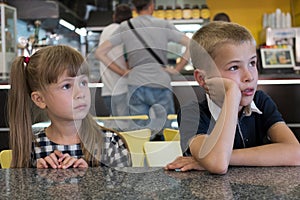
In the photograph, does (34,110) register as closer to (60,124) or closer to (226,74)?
(60,124)

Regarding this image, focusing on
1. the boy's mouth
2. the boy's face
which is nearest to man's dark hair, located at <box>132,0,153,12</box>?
the boy's face

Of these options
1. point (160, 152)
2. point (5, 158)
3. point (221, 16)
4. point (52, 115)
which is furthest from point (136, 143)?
point (221, 16)

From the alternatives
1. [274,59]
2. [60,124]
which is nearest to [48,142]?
[60,124]

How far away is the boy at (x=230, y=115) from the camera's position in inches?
35.4

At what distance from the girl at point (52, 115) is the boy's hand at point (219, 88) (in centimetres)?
32

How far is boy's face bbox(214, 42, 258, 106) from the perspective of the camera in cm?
100

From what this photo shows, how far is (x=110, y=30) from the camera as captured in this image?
10.7ft

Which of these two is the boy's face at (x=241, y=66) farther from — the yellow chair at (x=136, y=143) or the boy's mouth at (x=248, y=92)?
the yellow chair at (x=136, y=143)

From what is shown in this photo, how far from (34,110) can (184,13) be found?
4.14 meters

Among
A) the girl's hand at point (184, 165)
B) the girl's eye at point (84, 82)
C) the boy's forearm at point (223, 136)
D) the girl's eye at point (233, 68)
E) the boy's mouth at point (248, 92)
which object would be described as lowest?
the girl's hand at point (184, 165)

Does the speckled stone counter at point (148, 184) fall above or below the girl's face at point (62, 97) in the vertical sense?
below

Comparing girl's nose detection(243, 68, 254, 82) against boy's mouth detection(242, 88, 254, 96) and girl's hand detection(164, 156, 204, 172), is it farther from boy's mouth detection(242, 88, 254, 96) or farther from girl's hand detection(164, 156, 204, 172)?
girl's hand detection(164, 156, 204, 172)

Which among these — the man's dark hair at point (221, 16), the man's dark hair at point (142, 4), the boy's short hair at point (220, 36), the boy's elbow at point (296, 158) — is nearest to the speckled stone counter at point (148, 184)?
the boy's elbow at point (296, 158)

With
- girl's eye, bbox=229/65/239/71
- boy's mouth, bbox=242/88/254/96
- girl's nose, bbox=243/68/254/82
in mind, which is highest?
girl's eye, bbox=229/65/239/71
